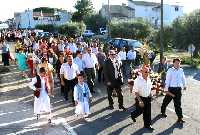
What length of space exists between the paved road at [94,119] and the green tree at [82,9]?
3270 inches

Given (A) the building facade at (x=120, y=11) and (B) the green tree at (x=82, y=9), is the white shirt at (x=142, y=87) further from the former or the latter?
(B) the green tree at (x=82, y=9)

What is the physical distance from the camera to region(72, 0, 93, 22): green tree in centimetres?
10100

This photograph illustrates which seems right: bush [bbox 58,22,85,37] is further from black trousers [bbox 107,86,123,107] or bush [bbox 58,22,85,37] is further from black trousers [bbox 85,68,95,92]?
black trousers [bbox 107,86,123,107]

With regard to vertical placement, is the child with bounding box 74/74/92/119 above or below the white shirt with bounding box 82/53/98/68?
below

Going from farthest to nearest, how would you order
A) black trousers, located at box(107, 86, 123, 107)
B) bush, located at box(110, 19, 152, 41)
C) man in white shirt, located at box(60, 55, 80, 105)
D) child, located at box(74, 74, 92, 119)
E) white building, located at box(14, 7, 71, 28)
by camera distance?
white building, located at box(14, 7, 71, 28)
bush, located at box(110, 19, 152, 41)
man in white shirt, located at box(60, 55, 80, 105)
black trousers, located at box(107, 86, 123, 107)
child, located at box(74, 74, 92, 119)

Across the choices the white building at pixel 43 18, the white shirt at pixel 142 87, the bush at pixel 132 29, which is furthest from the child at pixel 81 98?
the white building at pixel 43 18

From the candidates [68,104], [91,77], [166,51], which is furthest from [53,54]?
[166,51]

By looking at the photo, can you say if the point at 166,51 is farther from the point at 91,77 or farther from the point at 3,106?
the point at 3,106

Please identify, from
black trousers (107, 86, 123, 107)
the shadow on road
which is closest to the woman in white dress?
black trousers (107, 86, 123, 107)

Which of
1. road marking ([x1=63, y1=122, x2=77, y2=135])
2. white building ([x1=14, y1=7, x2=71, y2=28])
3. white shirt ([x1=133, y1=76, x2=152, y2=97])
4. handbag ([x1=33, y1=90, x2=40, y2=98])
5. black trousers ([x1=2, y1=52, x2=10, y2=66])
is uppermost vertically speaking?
white building ([x1=14, y1=7, x2=71, y2=28])

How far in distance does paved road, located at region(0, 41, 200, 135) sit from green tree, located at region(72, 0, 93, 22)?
83.1 m

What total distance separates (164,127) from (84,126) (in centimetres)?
221

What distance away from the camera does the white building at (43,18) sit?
112000 millimetres

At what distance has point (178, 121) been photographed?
13.4m
